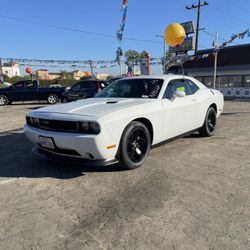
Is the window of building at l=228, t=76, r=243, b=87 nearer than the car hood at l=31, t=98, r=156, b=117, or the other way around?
the car hood at l=31, t=98, r=156, b=117

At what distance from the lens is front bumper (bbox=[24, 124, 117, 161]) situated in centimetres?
361

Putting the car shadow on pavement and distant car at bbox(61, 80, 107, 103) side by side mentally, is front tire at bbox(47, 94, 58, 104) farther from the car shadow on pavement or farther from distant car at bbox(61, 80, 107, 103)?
the car shadow on pavement

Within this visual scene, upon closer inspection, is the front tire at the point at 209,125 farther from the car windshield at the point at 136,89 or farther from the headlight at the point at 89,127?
the headlight at the point at 89,127

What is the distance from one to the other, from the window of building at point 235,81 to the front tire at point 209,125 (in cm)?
1935

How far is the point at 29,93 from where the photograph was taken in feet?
56.7

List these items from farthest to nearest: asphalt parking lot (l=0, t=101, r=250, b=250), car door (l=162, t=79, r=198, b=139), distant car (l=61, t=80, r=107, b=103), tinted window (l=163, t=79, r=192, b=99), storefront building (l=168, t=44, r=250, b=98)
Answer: storefront building (l=168, t=44, r=250, b=98)
distant car (l=61, t=80, r=107, b=103)
tinted window (l=163, t=79, r=192, b=99)
car door (l=162, t=79, r=198, b=139)
asphalt parking lot (l=0, t=101, r=250, b=250)

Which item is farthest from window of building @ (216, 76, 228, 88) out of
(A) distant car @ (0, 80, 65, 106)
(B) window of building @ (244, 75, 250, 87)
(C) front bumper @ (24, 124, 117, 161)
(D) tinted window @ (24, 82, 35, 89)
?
(C) front bumper @ (24, 124, 117, 161)

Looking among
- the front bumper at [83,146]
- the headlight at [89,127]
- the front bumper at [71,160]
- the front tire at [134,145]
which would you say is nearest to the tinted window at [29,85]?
the front bumper at [71,160]

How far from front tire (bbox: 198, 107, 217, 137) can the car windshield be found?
173 cm

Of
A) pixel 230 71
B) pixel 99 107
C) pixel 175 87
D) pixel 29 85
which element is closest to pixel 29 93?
pixel 29 85

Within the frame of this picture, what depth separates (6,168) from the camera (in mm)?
4520

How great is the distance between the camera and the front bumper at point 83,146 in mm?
3610

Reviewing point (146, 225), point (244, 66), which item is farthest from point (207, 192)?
point (244, 66)

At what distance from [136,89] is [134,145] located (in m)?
1.34
